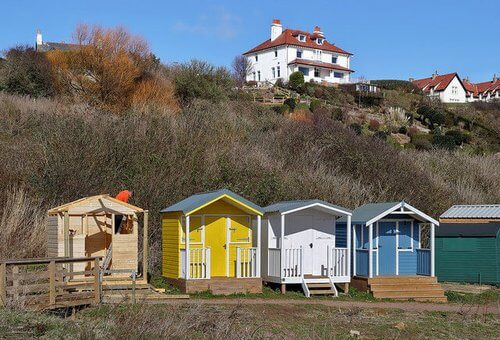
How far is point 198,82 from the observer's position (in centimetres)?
5000

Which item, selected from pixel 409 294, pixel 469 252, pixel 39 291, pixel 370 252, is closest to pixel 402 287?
pixel 409 294

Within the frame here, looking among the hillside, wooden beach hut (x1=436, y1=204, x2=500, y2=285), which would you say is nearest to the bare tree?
the hillside

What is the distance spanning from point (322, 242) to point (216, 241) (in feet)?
11.3

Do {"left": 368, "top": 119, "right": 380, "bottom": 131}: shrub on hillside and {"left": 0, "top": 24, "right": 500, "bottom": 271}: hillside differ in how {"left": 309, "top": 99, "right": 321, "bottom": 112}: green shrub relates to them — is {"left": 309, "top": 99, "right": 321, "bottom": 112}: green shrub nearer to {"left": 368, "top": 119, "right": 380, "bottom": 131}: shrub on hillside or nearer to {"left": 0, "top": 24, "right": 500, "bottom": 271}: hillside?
{"left": 0, "top": 24, "right": 500, "bottom": 271}: hillside

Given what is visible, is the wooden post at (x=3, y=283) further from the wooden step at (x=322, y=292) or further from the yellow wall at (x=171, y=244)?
the wooden step at (x=322, y=292)

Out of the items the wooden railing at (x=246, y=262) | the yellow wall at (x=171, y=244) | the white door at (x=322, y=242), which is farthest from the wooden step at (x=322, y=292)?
the yellow wall at (x=171, y=244)

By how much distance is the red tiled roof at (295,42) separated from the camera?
85875mm

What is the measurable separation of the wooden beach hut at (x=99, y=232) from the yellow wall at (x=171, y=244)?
1060mm

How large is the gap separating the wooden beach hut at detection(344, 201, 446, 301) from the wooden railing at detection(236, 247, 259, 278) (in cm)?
363

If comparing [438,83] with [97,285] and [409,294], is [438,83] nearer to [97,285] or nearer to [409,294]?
[409,294]

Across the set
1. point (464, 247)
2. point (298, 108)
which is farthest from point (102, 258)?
point (298, 108)

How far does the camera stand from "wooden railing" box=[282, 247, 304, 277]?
22.5 m

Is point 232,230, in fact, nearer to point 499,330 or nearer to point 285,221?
point 285,221

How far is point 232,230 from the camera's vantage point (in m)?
23.2
